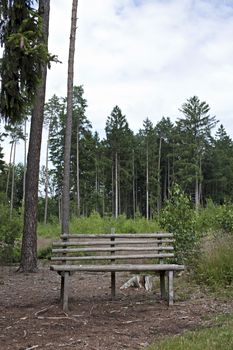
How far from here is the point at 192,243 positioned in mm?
10398

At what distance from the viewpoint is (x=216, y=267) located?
858cm

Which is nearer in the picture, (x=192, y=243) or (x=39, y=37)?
(x=39, y=37)

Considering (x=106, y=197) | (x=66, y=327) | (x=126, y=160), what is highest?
(x=126, y=160)

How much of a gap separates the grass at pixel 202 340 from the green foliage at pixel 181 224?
4834mm

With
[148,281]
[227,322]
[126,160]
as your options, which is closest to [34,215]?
[148,281]

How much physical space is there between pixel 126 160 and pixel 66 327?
5872 cm

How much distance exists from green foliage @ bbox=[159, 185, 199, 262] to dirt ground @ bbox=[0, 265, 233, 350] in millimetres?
1864

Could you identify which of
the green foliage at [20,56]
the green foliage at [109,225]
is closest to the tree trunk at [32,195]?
the green foliage at [20,56]

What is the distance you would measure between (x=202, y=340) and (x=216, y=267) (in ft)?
12.9

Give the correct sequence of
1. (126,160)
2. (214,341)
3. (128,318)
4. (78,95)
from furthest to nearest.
→ (126,160)
(78,95)
(128,318)
(214,341)

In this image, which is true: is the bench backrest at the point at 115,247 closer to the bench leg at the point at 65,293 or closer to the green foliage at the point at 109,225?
the bench leg at the point at 65,293

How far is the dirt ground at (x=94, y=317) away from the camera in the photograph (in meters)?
5.03

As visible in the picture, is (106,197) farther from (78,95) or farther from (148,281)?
(148,281)

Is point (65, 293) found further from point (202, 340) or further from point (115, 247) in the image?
point (202, 340)
